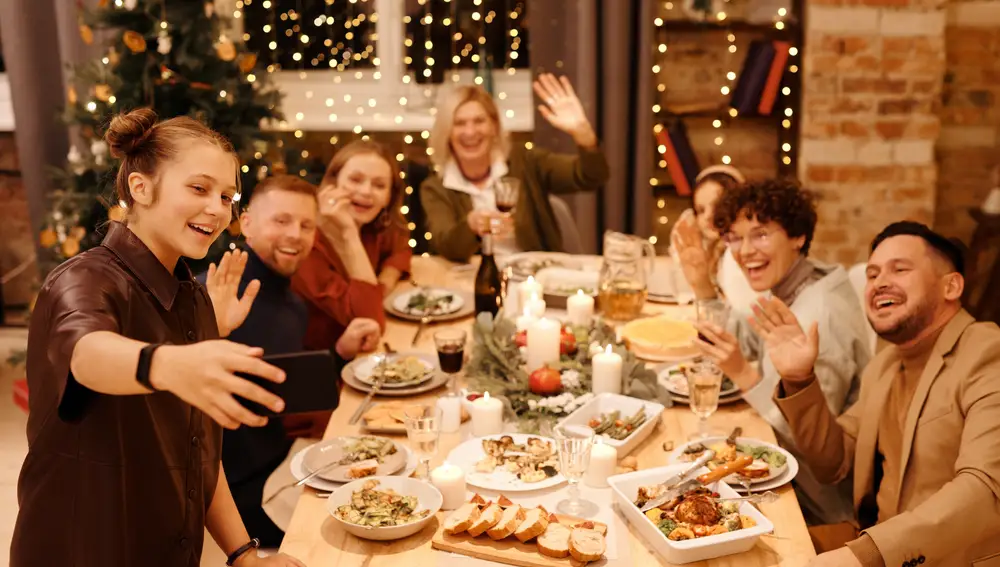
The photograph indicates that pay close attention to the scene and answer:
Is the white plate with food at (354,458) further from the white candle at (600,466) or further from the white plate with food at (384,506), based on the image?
the white candle at (600,466)

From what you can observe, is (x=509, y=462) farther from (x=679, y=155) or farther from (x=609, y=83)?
(x=679, y=155)

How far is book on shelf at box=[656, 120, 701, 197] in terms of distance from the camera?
14.9ft

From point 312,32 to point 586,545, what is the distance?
398 centimetres

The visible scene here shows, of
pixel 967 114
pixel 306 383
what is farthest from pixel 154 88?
pixel 967 114

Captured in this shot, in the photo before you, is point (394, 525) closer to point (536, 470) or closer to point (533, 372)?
point (536, 470)

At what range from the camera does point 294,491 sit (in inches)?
87.2

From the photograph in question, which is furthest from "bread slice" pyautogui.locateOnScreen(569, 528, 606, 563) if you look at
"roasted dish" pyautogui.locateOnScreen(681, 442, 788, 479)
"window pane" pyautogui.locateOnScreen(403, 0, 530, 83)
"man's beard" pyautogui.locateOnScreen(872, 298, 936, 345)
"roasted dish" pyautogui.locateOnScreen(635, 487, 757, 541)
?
"window pane" pyautogui.locateOnScreen(403, 0, 530, 83)

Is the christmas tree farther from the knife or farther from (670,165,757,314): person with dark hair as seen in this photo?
the knife

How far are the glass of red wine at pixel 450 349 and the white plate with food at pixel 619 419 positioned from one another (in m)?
0.33

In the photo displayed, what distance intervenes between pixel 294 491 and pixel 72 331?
3.68ft

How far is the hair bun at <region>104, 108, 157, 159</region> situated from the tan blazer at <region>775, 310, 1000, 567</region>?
1331mm

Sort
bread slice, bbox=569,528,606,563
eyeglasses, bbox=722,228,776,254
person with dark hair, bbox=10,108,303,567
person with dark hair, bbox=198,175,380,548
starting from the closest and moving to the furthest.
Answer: person with dark hair, bbox=10,108,303,567, bread slice, bbox=569,528,606,563, person with dark hair, bbox=198,175,380,548, eyeglasses, bbox=722,228,776,254

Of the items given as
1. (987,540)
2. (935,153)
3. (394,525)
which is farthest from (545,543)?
(935,153)

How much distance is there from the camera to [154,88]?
12.4 feet
